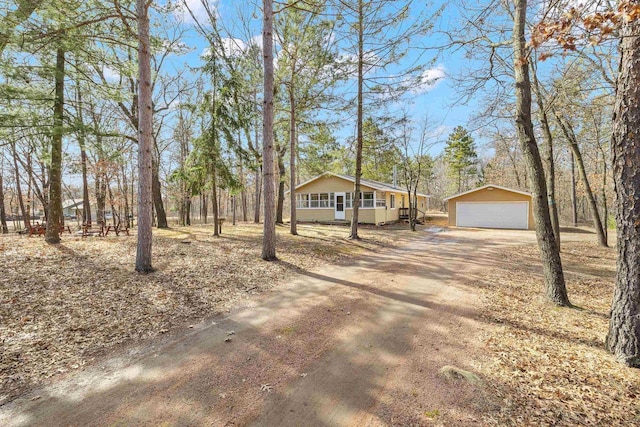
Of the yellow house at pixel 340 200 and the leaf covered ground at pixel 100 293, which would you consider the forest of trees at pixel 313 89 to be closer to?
the leaf covered ground at pixel 100 293

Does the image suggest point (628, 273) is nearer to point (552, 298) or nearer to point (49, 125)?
point (552, 298)

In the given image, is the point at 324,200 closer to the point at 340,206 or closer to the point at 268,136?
the point at 340,206

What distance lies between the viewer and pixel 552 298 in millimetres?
4758

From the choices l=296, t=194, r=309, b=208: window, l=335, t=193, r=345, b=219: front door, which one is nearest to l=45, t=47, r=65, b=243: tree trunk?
l=296, t=194, r=309, b=208: window

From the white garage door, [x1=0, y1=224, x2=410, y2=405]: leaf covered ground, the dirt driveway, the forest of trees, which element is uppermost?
the forest of trees

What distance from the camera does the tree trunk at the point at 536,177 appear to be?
475cm

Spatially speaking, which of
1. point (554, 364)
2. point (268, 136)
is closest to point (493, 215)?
point (268, 136)

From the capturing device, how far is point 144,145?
5.95 m

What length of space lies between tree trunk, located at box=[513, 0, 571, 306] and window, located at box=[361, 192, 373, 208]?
1442 centimetres

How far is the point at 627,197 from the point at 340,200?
17515mm

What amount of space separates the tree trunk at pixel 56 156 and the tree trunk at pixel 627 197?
34.3ft

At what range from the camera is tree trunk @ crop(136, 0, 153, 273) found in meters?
5.89

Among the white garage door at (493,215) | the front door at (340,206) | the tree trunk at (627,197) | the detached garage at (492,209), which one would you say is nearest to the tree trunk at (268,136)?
the tree trunk at (627,197)

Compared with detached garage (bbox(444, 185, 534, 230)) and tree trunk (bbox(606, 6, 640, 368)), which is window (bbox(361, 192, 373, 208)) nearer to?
detached garage (bbox(444, 185, 534, 230))
